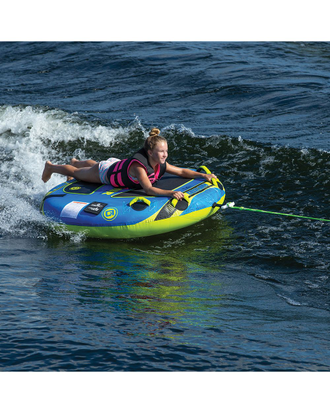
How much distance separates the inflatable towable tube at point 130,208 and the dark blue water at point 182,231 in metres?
0.24

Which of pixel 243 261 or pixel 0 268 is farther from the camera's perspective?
pixel 243 261

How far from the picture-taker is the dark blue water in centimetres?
394

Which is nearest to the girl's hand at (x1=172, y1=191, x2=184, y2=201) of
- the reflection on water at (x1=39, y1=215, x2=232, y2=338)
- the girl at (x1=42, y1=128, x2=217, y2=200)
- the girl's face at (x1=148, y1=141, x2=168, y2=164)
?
the girl at (x1=42, y1=128, x2=217, y2=200)

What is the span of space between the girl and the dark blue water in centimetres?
77

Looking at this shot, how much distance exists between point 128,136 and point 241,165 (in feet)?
9.30

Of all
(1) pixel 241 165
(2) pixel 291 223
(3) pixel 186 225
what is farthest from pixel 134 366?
(1) pixel 241 165

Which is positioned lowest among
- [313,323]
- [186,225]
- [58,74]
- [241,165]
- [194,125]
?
[313,323]

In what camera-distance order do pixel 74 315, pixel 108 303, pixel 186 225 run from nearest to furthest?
pixel 74 315 < pixel 108 303 < pixel 186 225

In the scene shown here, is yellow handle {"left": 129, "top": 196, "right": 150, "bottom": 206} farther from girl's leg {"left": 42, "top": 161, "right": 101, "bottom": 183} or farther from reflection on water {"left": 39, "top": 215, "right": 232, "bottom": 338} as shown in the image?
girl's leg {"left": 42, "top": 161, "right": 101, "bottom": 183}

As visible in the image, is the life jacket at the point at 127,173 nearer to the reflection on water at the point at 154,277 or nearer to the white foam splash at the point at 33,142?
the reflection on water at the point at 154,277

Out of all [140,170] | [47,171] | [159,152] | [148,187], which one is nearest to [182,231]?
[148,187]

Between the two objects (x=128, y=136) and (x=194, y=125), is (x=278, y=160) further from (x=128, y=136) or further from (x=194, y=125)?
(x=128, y=136)

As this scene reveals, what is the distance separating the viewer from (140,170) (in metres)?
6.65

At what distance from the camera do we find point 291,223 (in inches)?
286
